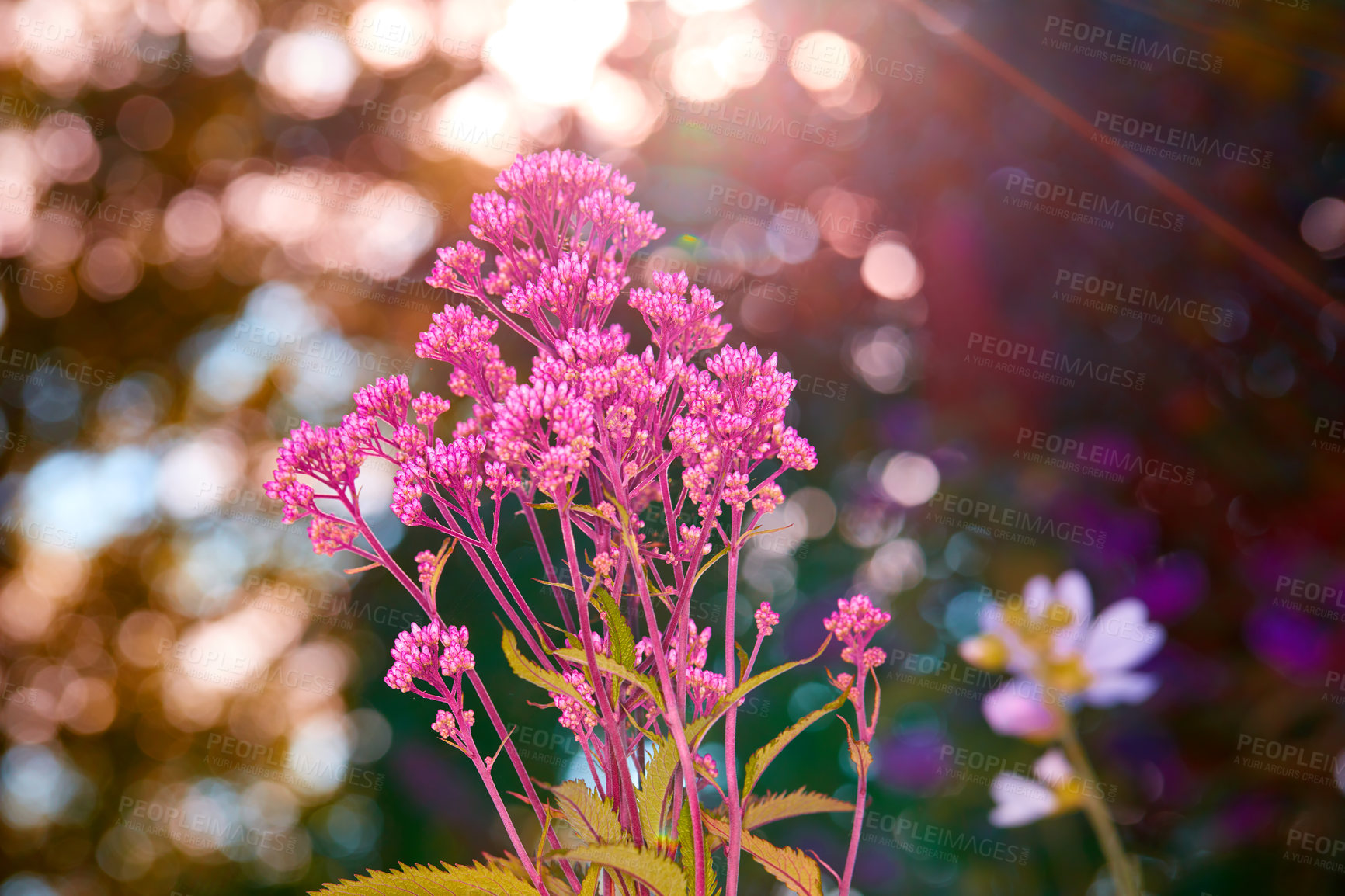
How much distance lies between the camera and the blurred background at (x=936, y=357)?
Answer: 230 cm

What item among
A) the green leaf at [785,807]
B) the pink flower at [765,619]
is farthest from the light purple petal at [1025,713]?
the pink flower at [765,619]

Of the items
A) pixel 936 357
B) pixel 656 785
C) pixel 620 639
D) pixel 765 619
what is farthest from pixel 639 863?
pixel 936 357

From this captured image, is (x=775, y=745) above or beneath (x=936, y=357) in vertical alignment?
beneath

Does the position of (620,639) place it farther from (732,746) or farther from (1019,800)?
(1019,800)

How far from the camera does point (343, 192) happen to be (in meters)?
5.02

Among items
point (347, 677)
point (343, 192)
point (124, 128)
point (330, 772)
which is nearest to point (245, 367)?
point (343, 192)

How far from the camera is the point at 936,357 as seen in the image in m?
2.88

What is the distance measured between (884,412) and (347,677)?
339 cm

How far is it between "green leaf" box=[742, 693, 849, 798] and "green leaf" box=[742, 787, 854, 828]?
0.09 meters

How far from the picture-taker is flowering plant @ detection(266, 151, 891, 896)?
73cm

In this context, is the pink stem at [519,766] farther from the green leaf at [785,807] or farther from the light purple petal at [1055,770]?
the light purple petal at [1055,770]

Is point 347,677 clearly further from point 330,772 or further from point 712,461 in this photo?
point 712,461

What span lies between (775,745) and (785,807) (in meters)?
0.18

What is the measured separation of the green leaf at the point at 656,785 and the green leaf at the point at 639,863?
0.18 ft
